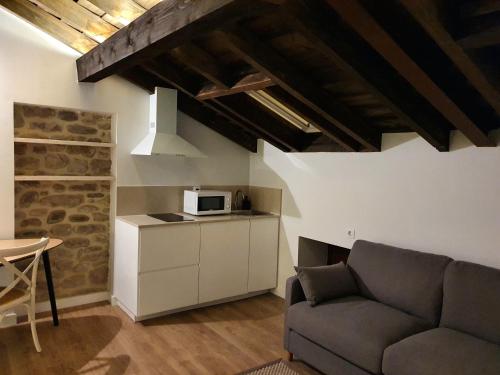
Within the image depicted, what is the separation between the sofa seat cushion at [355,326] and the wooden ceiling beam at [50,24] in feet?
9.56

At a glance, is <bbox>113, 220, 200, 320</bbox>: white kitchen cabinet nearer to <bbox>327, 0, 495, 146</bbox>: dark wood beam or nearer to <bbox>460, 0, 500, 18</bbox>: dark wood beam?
<bbox>327, 0, 495, 146</bbox>: dark wood beam

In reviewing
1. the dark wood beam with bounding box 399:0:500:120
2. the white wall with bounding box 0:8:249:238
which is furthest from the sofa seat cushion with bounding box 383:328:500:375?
the white wall with bounding box 0:8:249:238

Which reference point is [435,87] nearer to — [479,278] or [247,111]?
[479,278]

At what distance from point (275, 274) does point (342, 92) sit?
227cm

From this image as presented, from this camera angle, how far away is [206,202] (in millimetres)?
4176

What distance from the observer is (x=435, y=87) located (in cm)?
223

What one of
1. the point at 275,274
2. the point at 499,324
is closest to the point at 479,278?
the point at 499,324

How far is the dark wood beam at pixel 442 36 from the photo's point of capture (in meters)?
1.70

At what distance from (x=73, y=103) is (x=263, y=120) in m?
1.79

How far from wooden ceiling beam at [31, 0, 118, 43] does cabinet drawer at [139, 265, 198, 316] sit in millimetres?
2111

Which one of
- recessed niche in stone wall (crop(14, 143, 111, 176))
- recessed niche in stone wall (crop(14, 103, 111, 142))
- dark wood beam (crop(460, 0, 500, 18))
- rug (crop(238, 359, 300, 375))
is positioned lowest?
rug (crop(238, 359, 300, 375))

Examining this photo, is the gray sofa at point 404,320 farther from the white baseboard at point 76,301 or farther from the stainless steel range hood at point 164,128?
the white baseboard at point 76,301

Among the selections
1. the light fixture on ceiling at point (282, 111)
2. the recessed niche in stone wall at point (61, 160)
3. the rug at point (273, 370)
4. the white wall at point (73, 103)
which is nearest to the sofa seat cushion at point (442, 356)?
the rug at point (273, 370)

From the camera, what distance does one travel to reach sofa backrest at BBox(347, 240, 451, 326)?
2.74 metres
